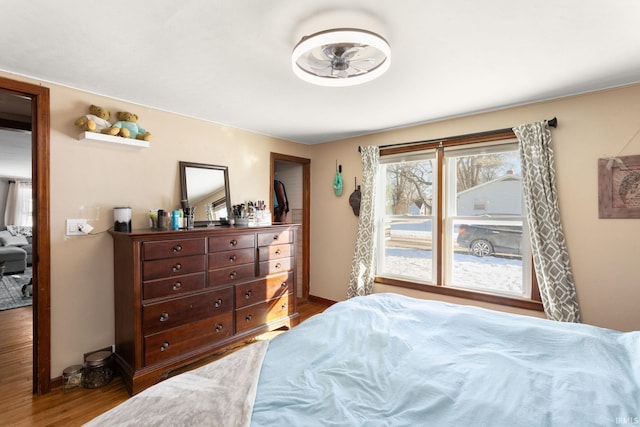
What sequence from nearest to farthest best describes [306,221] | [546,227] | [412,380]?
[412,380]
[546,227]
[306,221]

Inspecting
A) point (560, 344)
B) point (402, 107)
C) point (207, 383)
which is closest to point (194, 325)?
point (207, 383)

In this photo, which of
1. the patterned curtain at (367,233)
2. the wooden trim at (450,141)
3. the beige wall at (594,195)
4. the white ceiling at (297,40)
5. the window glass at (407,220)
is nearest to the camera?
the white ceiling at (297,40)

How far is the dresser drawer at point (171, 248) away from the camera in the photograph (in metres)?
2.22

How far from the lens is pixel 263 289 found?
304cm

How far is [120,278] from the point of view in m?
2.39

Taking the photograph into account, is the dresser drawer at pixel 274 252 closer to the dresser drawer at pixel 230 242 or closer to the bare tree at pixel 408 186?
the dresser drawer at pixel 230 242

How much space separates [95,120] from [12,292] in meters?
4.13

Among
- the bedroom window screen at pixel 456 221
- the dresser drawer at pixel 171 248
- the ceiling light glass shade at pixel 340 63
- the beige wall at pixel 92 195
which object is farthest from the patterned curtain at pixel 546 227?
the beige wall at pixel 92 195

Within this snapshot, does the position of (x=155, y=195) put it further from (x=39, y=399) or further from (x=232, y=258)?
(x=39, y=399)

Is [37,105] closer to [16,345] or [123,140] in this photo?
[123,140]

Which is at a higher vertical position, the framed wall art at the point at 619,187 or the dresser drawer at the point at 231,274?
the framed wall art at the point at 619,187

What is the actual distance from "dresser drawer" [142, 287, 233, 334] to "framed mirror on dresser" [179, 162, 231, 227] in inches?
32.3

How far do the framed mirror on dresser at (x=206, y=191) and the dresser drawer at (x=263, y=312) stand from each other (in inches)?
39.1

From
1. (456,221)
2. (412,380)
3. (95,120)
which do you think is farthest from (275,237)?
(412,380)
